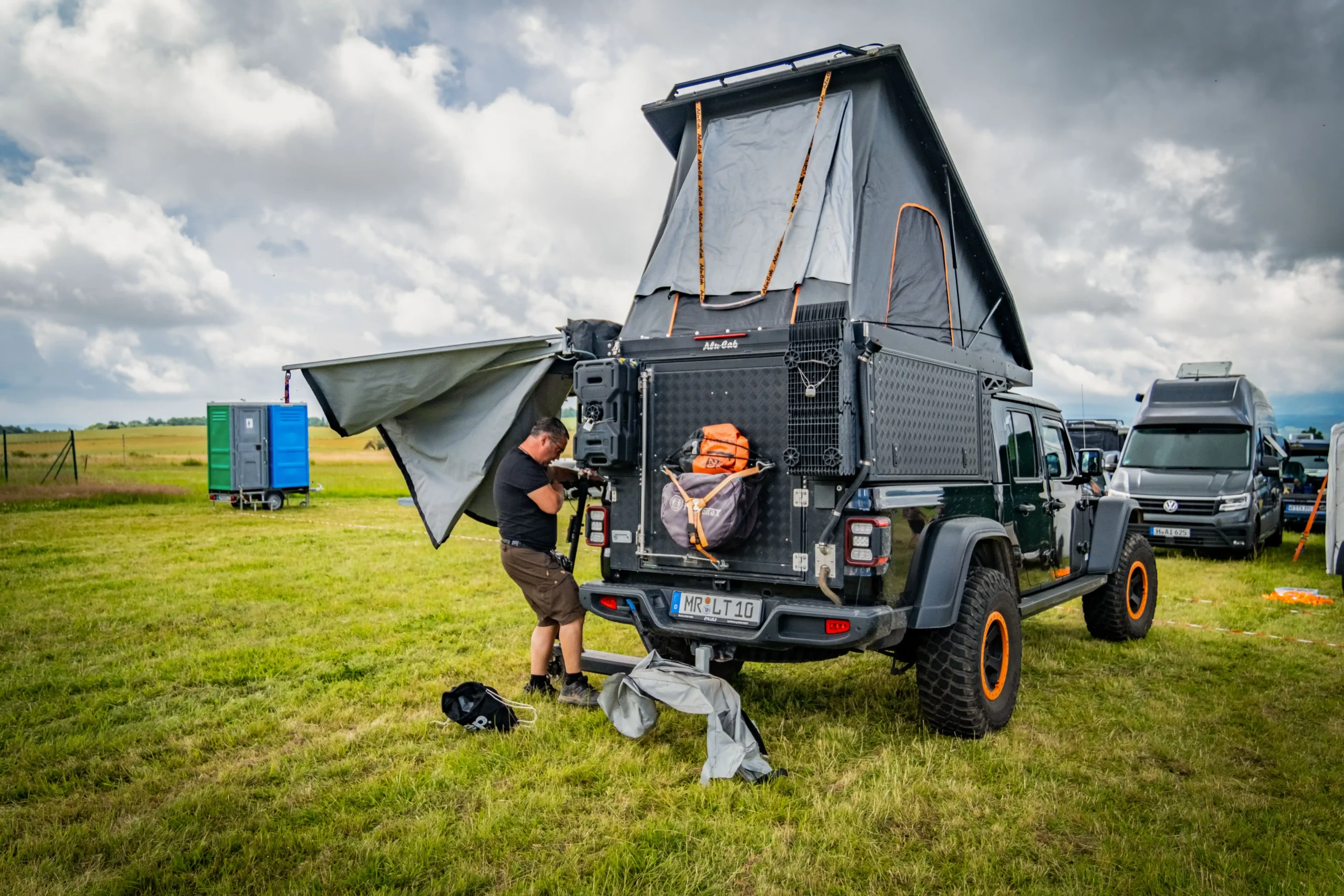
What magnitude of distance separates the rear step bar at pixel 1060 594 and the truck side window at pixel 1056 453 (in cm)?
82

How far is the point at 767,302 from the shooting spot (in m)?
5.51

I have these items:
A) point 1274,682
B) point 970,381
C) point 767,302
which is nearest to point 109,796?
point 767,302

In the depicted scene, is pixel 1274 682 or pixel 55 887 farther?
pixel 1274 682

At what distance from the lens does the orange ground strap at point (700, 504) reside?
456cm

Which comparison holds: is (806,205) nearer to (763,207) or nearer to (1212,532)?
(763,207)

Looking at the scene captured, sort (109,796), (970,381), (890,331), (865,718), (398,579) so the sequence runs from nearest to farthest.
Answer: (109,796)
(890,331)
(865,718)
(970,381)
(398,579)

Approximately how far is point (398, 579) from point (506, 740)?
5.83 metres

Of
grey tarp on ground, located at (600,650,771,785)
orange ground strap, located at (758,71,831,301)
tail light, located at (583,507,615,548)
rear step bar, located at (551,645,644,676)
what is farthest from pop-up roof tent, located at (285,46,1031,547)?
grey tarp on ground, located at (600,650,771,785)

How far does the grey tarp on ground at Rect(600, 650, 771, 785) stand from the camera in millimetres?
4336

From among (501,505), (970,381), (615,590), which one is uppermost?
(970,381)

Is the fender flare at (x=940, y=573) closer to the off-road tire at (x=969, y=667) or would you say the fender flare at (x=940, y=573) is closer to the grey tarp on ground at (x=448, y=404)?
the off-road tire at (x=969, y=667)

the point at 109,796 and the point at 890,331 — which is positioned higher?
the point at 890,331

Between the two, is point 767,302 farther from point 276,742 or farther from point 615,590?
point 276,742

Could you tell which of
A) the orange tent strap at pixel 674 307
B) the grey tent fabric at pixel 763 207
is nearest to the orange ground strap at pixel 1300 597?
the grey tent fabric at pixel 763 207
